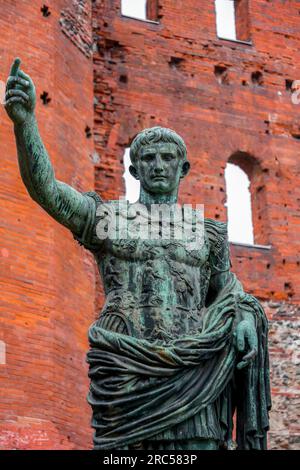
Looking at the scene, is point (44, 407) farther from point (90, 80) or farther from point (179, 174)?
point (179, 174)

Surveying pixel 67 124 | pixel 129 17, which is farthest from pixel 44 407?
pixel 129 17

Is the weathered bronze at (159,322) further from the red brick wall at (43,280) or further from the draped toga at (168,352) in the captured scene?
the red brick wall at (43,280)

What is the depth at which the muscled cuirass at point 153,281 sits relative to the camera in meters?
4.21

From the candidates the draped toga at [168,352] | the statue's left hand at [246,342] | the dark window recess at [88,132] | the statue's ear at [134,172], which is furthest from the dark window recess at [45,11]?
the statue's left hand at [246,342]

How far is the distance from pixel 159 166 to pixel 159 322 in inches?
30.3

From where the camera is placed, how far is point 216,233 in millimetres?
4617

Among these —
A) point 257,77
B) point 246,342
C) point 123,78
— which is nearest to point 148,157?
point 246,342

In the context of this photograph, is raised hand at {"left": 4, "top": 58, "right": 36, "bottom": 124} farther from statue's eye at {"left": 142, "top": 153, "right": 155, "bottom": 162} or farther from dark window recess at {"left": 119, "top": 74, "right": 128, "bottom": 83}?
dark window recess at {"left": 119, "top": 74, "right": 128, "bottom": 83}

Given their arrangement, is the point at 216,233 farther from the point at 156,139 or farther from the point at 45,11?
the point at 45,11

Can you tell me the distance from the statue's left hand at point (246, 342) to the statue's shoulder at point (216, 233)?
0.49 meters

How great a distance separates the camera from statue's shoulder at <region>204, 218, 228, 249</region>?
458 cm

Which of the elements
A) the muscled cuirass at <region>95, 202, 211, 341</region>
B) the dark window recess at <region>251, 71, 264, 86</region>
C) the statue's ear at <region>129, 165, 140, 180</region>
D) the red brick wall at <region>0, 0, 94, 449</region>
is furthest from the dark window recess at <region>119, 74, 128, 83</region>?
the muscled cuirass at <region>95, 202, 211, 341</region>
